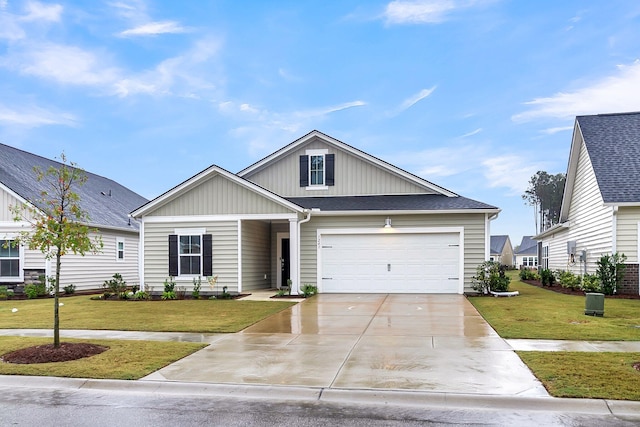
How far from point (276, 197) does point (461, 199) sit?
279 inches

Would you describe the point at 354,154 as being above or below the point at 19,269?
above

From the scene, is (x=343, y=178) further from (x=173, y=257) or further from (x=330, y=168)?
(x=173, y=257)

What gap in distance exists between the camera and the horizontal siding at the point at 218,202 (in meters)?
17.8

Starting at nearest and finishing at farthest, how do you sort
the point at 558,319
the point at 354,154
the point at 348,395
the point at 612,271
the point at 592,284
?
the point at 348,395 < the point at 558,319 < the point at 612,271 < the point at 592,284 < the point at 354,154

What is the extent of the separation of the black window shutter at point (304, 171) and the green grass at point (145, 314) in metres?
6.67

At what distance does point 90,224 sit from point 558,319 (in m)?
16.6

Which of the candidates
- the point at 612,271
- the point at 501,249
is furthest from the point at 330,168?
the point at 501,249

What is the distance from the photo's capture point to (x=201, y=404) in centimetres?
574

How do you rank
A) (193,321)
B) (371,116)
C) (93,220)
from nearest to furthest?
1. (193,321)
2. (93,220)
3. (371,116)

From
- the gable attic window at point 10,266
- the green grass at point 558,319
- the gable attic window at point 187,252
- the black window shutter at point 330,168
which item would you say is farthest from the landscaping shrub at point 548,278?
the gable attic window at point 10,266

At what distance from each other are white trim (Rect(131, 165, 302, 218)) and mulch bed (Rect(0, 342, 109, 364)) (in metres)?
9.54

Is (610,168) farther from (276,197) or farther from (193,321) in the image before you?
(193,321)

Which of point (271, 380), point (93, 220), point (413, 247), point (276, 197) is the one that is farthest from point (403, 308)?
point (93, 220)

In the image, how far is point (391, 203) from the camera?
18.9 metres
